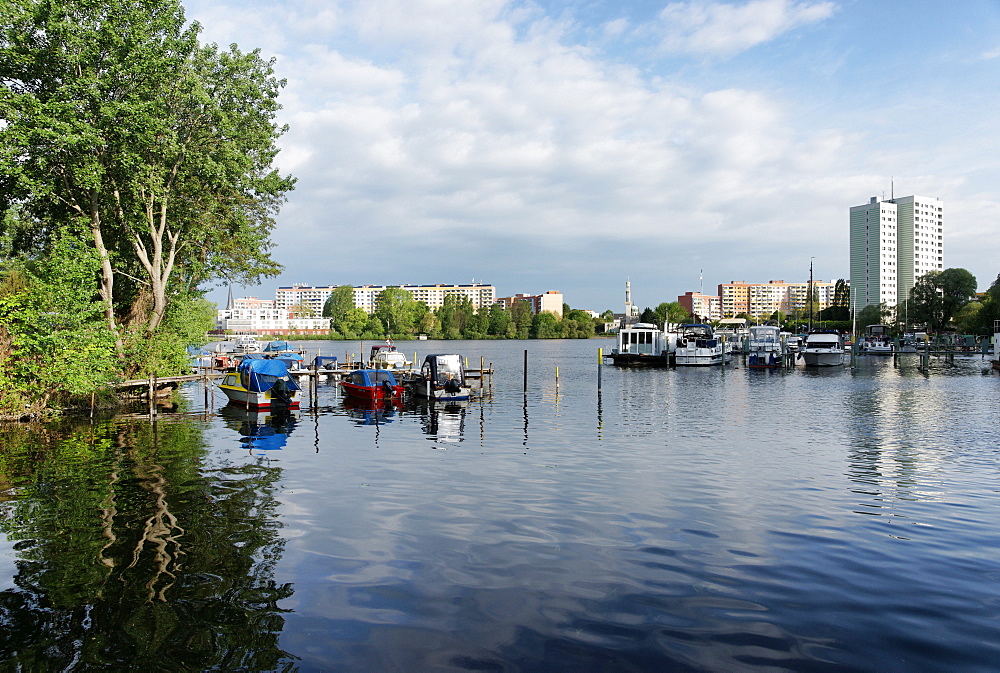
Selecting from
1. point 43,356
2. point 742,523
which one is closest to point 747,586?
point 742,523

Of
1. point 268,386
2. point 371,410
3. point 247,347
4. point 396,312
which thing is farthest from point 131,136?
point 396,312

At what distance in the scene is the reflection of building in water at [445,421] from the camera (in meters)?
24.4

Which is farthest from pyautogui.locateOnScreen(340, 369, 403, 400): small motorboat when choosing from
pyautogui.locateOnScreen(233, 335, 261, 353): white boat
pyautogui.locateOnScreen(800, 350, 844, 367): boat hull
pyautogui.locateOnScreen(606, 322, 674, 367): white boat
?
pyautogui.locateOnScreen(800, 350, 844, 367): boat hull

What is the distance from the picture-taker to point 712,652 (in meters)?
7.16

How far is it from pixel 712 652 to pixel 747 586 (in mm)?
2275

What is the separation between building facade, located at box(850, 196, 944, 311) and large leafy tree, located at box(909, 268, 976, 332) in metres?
64.0

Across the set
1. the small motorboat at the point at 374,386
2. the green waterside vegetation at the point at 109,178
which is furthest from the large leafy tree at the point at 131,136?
the small motorboat at the point at 374,386

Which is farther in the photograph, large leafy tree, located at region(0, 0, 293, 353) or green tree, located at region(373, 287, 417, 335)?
green tree, located at region(373, 287, 417, 335)

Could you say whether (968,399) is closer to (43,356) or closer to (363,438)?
(363,438)

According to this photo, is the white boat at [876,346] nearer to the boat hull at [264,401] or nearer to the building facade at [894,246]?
the boat hull at [264,401]

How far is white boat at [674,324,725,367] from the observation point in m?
73.2

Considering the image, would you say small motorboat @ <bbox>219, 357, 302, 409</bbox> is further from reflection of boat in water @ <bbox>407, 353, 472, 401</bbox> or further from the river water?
the river water

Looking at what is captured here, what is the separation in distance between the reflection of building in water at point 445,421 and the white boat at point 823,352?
1965 inches

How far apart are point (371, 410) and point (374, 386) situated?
261 centimetres
